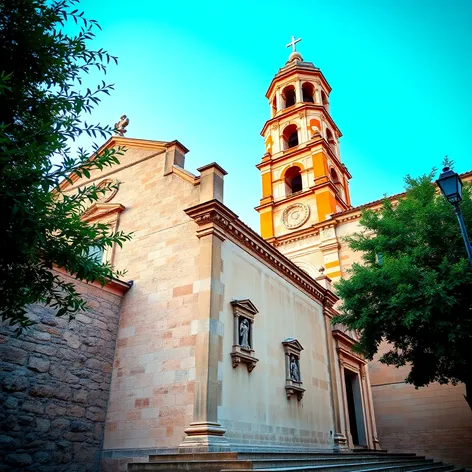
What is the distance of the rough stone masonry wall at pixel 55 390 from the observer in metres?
8.43

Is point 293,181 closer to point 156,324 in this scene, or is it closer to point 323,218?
point 323,218

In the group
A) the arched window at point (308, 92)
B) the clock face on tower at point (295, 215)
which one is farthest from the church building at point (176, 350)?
the arched window at point (308, 92)

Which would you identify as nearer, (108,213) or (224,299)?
(224,299)

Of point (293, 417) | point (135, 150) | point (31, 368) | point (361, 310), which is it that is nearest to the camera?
point (31, 368)

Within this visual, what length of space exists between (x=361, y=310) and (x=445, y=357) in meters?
2.71

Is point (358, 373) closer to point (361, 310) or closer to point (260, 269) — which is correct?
point (361, 310)

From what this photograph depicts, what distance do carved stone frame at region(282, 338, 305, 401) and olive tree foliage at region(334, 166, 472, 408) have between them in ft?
6.99

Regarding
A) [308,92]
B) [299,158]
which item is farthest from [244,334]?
[308,92]

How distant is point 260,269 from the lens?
40.2 ft

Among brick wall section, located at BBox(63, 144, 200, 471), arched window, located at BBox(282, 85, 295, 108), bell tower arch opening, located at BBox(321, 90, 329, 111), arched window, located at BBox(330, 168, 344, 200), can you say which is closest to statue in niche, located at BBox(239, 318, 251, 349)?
brick wall section, located at BBox(63, 144, 200, 471)

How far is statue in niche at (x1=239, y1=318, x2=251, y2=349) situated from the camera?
10.2 metres

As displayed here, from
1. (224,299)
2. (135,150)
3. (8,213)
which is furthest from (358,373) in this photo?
(8,213)

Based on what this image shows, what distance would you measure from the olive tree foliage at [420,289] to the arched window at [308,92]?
20977 millimetres

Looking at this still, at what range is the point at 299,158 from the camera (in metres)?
29.1
